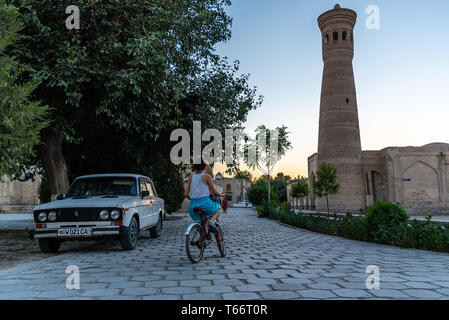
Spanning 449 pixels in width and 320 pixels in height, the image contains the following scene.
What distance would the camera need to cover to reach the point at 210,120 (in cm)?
1127

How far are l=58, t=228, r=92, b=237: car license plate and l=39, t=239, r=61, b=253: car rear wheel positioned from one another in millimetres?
646

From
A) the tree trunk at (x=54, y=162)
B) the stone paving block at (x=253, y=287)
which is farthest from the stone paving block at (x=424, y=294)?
the tree trunk at (x=54, y=162)

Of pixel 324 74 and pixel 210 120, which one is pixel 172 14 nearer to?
pixel 210 120

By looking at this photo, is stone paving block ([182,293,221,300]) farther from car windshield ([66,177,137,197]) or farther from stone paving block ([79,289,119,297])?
car windshield ([66,177,137,197])

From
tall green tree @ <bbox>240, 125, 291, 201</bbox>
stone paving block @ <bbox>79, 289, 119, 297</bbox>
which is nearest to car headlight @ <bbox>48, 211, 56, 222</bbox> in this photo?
stone paving block @ <bbox>79, 289, 119, 297</bbox>

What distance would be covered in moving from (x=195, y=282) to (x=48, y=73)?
6.19 meters

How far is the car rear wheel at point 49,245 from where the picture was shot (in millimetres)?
6770

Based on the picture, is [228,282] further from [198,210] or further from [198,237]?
[198,210]

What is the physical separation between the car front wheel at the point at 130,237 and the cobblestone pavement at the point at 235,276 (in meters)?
0.22

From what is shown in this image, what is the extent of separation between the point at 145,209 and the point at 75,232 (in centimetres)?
202

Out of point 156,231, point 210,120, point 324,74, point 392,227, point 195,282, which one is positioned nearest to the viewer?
point 195,282

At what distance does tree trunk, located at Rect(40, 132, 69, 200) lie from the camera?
9.55 metres

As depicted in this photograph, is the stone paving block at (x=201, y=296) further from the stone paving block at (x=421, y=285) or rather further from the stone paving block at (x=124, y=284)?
the stone paving block at (x=421, y=285)
